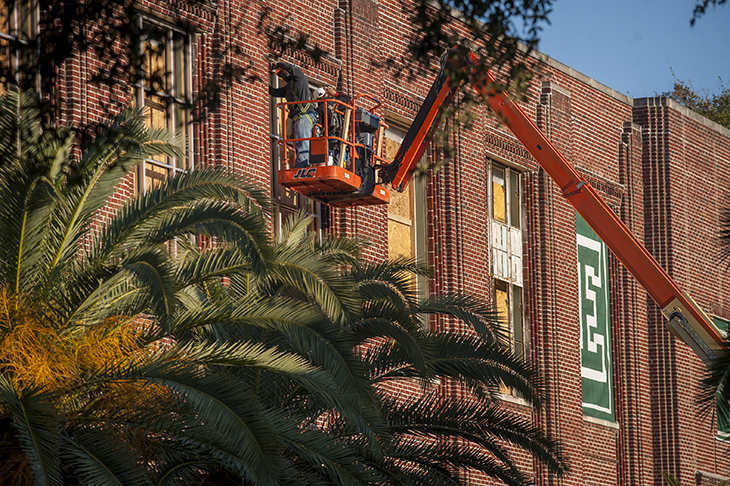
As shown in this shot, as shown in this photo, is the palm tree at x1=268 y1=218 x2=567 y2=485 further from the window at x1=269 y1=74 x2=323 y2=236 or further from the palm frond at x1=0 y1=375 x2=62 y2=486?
the window at x1=269 y1=74 x2=323 y2=236

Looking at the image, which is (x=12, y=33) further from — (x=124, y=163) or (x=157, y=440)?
(x=157, y=440)

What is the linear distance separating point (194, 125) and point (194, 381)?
31.3ft

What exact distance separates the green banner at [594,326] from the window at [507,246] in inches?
91.7

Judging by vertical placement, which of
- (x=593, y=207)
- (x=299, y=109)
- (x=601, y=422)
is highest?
(x=593, y=207)

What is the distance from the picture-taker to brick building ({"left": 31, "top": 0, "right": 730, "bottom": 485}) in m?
21.0

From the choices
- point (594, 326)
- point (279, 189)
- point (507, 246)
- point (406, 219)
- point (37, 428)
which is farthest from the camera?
point (594, 326)

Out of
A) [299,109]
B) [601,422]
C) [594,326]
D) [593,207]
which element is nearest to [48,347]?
[299,109]

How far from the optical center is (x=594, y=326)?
101 feet

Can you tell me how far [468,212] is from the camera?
26859mm

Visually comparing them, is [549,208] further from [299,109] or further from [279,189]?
[299,109]

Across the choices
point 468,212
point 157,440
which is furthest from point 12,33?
point 468,212

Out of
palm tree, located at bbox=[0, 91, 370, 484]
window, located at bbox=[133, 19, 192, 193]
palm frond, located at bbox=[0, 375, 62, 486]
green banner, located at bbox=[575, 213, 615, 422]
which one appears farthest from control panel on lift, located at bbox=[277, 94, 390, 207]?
palm frond, located at bbox=[0, 375, 62, 486]

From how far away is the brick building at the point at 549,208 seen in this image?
826 inches

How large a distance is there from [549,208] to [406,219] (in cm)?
507
